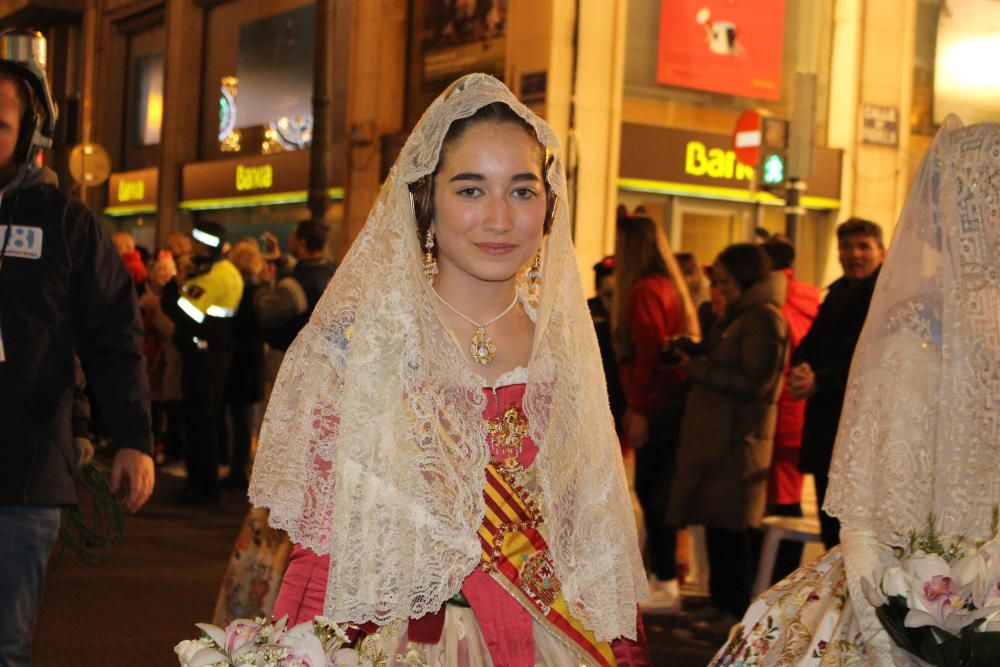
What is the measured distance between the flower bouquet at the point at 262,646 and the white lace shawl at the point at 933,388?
53.1 inches

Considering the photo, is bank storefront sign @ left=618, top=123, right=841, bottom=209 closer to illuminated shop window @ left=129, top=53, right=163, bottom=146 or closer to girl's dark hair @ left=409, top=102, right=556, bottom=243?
girl's dark hair @ left=409, top=102, right=556, bottom=243

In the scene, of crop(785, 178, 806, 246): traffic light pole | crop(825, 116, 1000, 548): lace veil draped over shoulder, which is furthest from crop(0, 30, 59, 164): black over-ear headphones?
crop(785, 178, 806, 246): traffic light pole

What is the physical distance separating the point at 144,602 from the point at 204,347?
332 centimetres

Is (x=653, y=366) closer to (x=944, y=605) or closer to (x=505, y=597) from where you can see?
(x=944, y=605)

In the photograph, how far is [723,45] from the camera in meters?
15.6

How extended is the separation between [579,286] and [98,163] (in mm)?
15157

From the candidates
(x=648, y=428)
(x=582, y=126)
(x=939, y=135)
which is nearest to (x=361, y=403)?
(x=939, y=135)

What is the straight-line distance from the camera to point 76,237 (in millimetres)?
3619

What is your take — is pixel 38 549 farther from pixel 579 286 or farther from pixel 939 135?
pixel 939 135

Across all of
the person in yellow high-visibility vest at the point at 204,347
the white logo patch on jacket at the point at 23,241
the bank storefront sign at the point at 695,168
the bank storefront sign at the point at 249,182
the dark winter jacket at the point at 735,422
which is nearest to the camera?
the white logo patch on jacket at the point at 23,241

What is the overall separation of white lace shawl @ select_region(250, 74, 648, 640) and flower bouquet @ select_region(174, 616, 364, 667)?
0.19 metres

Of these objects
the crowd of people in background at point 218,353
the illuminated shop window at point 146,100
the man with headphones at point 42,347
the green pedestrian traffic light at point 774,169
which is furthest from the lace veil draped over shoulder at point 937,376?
the illuminated shop window at point 146,100

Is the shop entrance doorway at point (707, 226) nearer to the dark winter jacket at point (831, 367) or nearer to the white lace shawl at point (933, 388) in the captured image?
the dark winter jacket at point (831, 367)

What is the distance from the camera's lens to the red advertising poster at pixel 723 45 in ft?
50.1
